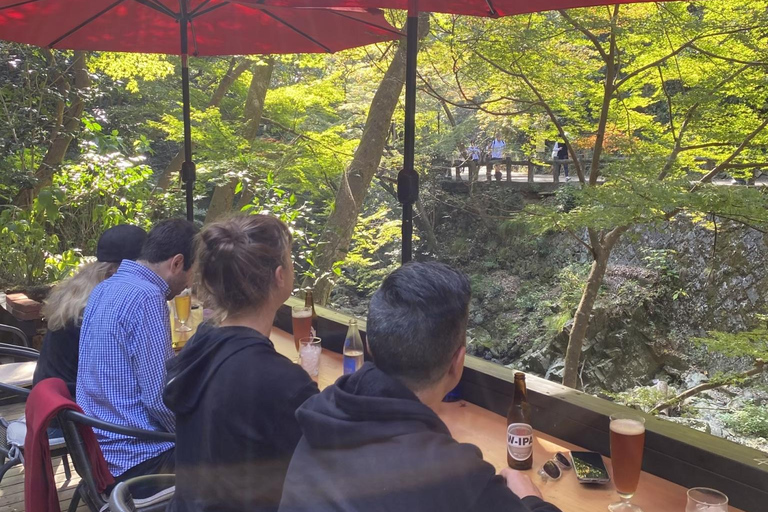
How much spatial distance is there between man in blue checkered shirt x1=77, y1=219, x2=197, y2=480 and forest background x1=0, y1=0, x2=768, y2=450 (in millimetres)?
2848

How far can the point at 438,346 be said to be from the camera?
3.36 feet

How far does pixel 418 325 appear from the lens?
3.34ft

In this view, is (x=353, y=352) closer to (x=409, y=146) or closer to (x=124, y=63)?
(x=409, y=146)

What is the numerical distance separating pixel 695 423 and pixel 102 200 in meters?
6.64

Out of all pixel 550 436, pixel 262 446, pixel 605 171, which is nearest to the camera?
pixel 262 446

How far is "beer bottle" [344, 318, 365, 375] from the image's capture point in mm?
1990

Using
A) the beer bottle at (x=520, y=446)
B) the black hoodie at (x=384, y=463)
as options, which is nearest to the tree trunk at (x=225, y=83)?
the beer bottle at (x=520, y=446)

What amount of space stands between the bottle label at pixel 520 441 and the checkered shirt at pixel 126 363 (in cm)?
98

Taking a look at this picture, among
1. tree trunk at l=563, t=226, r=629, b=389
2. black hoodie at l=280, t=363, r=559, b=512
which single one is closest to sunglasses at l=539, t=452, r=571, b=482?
black hoodie at l=280, t=363, r=559, b=512

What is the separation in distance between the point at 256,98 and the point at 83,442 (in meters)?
7.35

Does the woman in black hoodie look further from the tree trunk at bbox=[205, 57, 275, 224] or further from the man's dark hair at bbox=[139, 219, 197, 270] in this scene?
the tree trunk at bbox=[205, 57, 275, 224]

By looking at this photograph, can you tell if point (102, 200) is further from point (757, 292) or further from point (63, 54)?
point (757, 292)

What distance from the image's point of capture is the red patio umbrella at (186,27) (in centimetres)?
301

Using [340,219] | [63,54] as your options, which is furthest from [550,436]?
[63,54]
